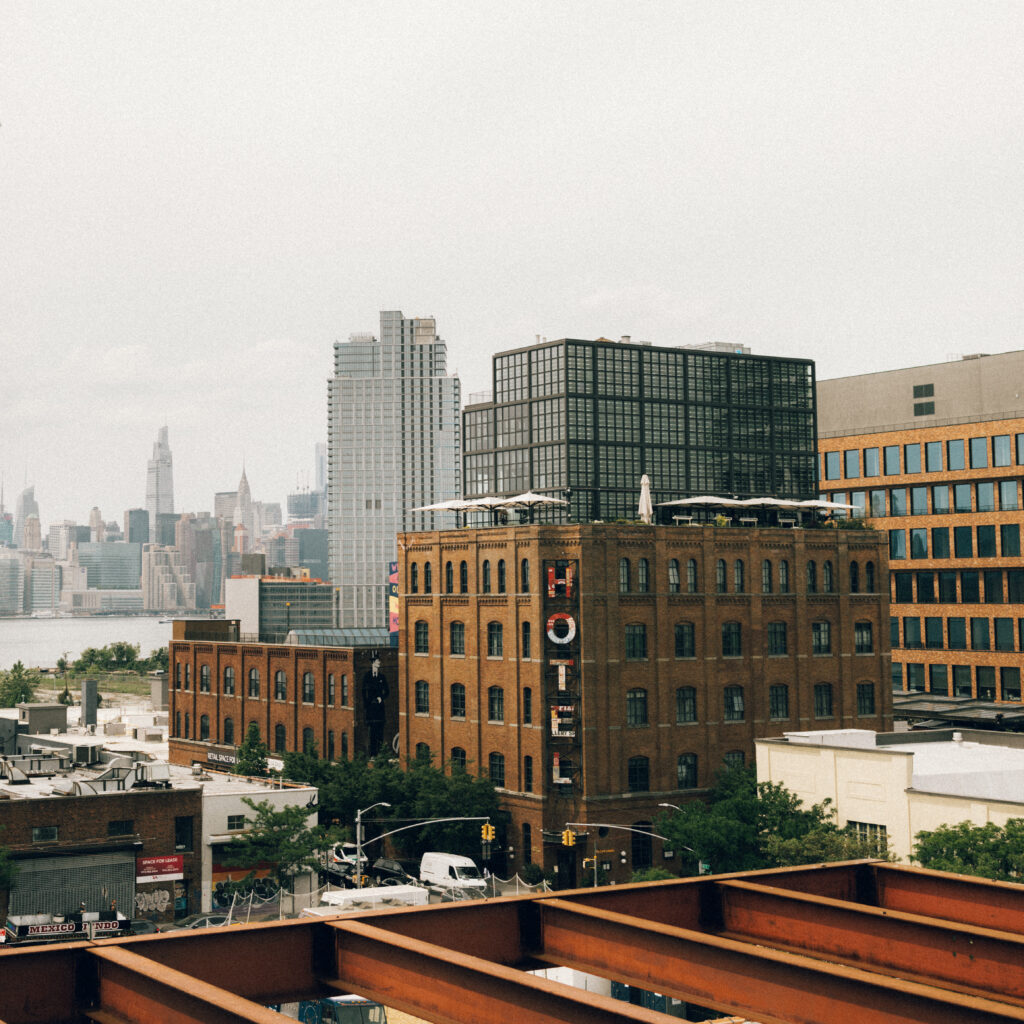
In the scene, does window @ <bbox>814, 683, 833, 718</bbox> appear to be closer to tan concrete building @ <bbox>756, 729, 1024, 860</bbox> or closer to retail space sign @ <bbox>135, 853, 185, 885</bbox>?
tan concrete building @ <bbox>756, 729, 1024, 860</bbox>

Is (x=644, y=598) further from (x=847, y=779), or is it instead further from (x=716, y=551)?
(x=847, y=779)

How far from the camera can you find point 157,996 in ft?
34.9

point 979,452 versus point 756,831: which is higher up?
point 979,452

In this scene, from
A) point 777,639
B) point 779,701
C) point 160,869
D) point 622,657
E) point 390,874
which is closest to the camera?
point 160,869

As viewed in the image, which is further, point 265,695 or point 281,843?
point 265,695

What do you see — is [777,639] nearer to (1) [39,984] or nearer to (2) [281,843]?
(2) [281,843]

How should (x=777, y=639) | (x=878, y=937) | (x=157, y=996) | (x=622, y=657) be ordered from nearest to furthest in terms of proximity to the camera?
(x=157, y=996)
(x=878, y=937)
(x=622, y=657)
(x=777, y=639)

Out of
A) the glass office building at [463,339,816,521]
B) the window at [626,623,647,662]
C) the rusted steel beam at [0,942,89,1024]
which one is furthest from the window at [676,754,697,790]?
the rusted steel beam at [0,942,89,1024]

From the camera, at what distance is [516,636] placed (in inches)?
3492

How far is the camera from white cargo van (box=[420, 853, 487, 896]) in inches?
3076

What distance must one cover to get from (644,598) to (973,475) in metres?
46.9

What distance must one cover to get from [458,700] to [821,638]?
26848mm

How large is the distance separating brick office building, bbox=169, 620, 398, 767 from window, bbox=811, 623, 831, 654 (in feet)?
110

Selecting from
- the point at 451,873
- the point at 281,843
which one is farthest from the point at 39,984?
the point at 451,873
